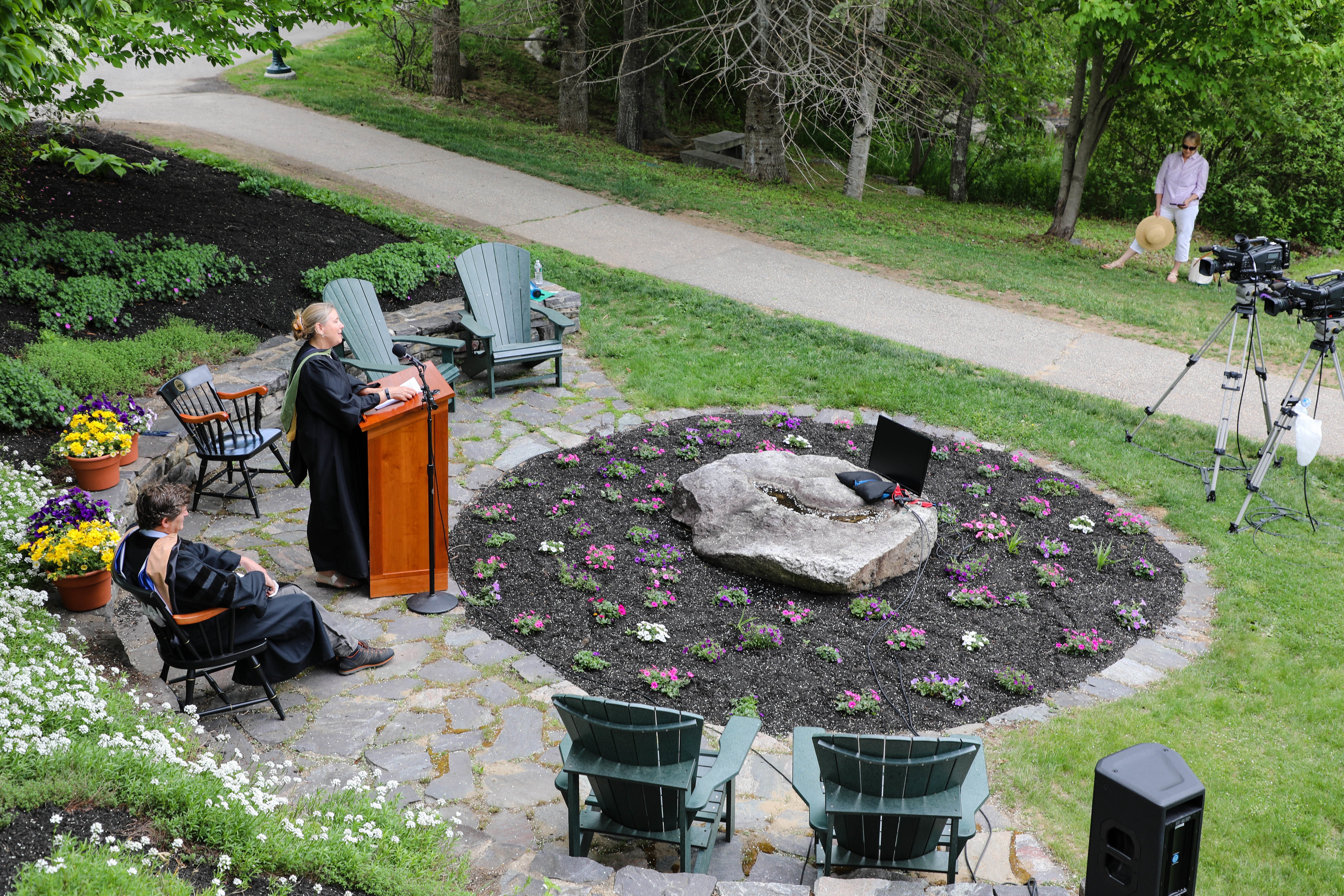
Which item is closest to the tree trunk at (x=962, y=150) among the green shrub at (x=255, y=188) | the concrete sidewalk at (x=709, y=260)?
the concrete sidewalk at (x=709, y=260)

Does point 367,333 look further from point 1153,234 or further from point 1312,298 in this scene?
point 1312,298

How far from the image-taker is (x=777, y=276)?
1188cm

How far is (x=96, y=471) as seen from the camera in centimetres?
588

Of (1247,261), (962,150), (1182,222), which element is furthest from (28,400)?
(962,150)

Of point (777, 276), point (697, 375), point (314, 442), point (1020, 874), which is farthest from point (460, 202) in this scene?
point (1020, 874)

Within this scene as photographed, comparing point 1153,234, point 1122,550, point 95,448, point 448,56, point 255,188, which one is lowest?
point 1122,550

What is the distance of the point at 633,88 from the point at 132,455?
1418 cm

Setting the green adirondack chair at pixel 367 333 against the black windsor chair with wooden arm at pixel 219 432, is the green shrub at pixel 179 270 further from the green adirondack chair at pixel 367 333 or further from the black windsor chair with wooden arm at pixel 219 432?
the black windsor chair with wooden arm at pixel 219 432

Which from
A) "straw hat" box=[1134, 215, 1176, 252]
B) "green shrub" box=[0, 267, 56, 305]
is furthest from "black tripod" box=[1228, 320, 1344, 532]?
"green shrub" box=[0, 267, 56, 305]

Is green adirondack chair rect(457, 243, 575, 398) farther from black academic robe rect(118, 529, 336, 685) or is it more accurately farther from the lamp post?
the lamp post

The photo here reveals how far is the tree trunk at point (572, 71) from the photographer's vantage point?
17391 millimetres

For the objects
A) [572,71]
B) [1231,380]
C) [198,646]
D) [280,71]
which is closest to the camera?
[198,646]

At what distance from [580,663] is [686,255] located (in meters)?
7.94

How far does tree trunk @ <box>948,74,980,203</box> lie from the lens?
18094 millimetres
